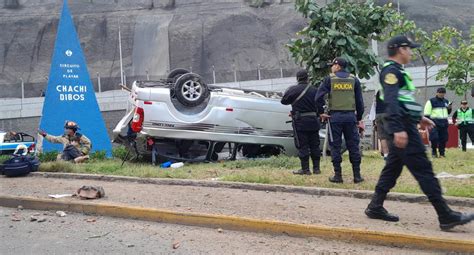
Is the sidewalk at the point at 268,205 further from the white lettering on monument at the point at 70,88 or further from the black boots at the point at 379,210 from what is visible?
the white lettering on monument at the point at 70,88

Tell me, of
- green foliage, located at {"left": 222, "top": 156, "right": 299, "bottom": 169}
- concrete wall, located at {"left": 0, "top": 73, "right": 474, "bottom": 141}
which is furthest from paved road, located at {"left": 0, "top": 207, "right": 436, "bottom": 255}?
concrete wall, located at {"left": 0, "top": 73, "right": 474, "bottom": 141}

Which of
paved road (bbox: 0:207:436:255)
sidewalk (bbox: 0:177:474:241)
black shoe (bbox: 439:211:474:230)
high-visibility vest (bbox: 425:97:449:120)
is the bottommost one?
paved road (bbox: 0:207:436:255)

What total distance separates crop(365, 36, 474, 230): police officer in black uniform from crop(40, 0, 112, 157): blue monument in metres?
10.4

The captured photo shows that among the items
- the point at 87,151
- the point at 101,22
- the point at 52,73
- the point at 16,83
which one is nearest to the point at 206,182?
the point at 87,151

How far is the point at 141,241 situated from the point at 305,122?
365cm

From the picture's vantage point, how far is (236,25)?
1500 inches

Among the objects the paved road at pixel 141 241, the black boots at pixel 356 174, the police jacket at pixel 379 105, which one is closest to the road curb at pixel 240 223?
the paved road at pixel 141 241

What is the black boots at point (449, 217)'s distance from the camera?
4590 mm

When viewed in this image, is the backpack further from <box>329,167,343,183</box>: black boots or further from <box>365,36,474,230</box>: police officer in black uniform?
<box>365,36,474,230</box>: police officer in black uniform

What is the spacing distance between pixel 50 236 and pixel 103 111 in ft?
61.4

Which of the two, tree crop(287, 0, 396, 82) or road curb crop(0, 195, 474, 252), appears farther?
tree crop(287, 0, 396, 82)

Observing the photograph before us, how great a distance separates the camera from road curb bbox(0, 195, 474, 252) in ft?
14.9

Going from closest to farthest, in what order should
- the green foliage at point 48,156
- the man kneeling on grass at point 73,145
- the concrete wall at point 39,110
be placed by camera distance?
the man kneeling on grass at point 73,145 < the green foliage at point 48,156 < the concrete wall at point 39,110

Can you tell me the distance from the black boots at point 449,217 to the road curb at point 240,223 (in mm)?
256
